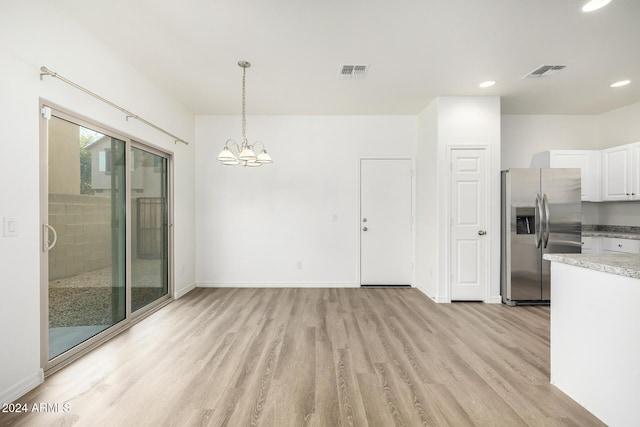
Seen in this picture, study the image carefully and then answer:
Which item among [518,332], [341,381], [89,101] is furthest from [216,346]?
[518,332]

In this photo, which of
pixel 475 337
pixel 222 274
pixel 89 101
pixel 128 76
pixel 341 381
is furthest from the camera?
pixel 222 274

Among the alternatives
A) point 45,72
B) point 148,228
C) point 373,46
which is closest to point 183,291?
point 148,228

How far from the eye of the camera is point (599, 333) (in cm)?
171

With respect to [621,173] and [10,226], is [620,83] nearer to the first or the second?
[621,173]

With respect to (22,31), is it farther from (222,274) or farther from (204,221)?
(222,274)

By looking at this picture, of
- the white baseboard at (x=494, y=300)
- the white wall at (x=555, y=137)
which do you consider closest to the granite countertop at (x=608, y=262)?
the white baseboard at (x=494, y=300)

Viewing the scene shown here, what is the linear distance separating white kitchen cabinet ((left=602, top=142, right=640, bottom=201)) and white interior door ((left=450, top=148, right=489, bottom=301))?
2120 mm

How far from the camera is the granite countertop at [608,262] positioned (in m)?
1.54

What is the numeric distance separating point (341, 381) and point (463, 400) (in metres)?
0.82

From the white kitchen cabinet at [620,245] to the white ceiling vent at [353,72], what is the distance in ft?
14.3

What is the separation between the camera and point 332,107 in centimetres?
440

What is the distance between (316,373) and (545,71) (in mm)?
4056

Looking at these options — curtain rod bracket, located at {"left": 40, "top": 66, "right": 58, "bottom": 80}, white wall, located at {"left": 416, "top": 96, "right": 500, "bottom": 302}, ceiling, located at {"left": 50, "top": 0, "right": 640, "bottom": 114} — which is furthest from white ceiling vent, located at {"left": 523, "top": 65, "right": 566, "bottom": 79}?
curtain rod bracket, located at {"left": 40, "top": 66, "right": 58, "bottom": 80}

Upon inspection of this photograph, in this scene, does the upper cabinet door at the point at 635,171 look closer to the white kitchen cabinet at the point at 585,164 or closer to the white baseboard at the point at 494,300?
the white kitchen cabinet at the point at 585,164
